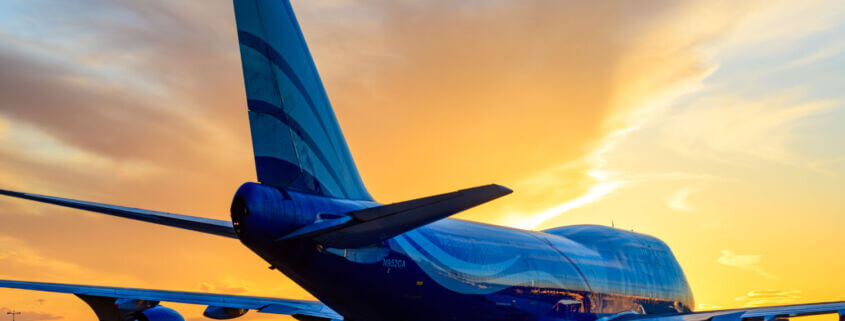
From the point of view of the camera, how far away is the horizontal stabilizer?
8.15m

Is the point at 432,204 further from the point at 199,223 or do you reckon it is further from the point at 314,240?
the point at 199,223

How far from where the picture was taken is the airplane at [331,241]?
9594 millimetres

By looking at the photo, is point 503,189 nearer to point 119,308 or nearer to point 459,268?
point 459,268

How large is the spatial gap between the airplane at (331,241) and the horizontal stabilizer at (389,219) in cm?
2

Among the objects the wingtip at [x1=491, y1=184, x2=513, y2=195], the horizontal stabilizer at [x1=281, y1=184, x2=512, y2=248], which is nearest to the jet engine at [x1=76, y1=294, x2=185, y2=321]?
the horizontal stabilizer at [x1=281, y1=184, x2=512, y2=248]

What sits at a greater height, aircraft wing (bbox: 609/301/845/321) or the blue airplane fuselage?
the blue airplane fuselage

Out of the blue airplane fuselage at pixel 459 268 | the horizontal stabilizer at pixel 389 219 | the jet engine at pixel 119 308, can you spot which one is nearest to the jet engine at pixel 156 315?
the jet engine at pixel 119 308

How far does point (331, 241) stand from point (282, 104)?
2323 mm

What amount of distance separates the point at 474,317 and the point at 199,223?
5.45 meters

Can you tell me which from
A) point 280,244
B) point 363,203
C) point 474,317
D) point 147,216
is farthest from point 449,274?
point 147,216

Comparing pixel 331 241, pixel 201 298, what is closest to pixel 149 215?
pixel 331 241

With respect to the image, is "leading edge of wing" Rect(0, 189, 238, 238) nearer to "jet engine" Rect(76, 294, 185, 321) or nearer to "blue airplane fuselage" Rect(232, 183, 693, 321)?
"blue airplane fuselage" Rect(232, 183, 693, 321)

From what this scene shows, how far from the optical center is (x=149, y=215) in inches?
439

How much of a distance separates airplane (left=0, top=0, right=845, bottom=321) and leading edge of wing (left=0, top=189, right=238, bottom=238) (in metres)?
0.02
